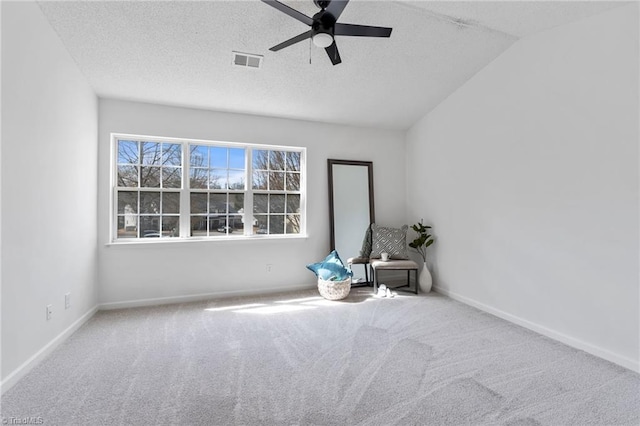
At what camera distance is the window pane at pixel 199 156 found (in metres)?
4.11

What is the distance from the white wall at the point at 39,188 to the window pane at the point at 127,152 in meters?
0.53

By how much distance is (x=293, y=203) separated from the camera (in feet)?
15.2

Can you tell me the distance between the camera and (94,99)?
3.48 metres

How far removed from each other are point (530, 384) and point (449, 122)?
128 inches

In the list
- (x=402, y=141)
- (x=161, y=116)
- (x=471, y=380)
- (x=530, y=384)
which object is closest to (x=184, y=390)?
(x=471, y=380)

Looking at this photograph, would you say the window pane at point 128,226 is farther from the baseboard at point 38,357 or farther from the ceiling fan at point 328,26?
the ceiling fan at point 328,26

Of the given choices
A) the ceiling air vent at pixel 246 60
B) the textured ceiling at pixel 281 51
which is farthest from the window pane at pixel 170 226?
the ceiling air vent at pixel 246 60

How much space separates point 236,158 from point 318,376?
316 cm

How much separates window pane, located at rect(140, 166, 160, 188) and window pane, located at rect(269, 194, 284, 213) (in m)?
1.52

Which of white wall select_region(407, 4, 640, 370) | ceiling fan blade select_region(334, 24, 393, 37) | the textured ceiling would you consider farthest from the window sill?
ceiling fan blade select_region(334, 24, 393, 37)

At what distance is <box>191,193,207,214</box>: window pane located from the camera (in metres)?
4.10

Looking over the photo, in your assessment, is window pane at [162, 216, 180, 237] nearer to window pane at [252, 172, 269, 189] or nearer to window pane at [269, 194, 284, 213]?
window pane at [252, 172, 269, 189]

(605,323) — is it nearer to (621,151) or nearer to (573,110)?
(621,151)

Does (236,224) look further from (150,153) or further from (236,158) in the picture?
(150,153)
